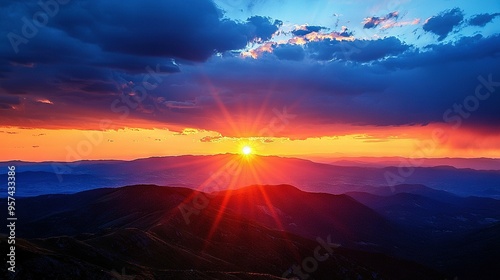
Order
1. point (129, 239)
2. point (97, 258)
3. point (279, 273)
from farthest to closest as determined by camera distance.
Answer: point (279, 273), point (129, 239), point (97, 258)

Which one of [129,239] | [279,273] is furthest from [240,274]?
[279,273]

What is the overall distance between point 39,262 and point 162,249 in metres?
58.1

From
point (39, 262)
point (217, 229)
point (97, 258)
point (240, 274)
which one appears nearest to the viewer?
point (39, 262)

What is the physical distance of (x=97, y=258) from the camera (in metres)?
88.1

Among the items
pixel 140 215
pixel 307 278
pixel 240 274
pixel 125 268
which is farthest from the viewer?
pixel 140 215

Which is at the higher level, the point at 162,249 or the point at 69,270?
the point at 69,270

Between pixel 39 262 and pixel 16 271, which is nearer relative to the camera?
pixel 16 271

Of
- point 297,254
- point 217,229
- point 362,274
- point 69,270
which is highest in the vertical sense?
point 69,270

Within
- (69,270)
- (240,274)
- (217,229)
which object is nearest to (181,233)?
(217,229)

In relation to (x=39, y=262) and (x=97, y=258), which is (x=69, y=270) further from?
(x=97, y=258)

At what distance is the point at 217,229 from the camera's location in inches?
7037

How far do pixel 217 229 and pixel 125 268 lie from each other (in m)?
99.2

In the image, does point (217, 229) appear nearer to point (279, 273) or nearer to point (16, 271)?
point (279, 273)

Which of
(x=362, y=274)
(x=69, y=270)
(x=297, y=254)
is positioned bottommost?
(x=362, y=274)
